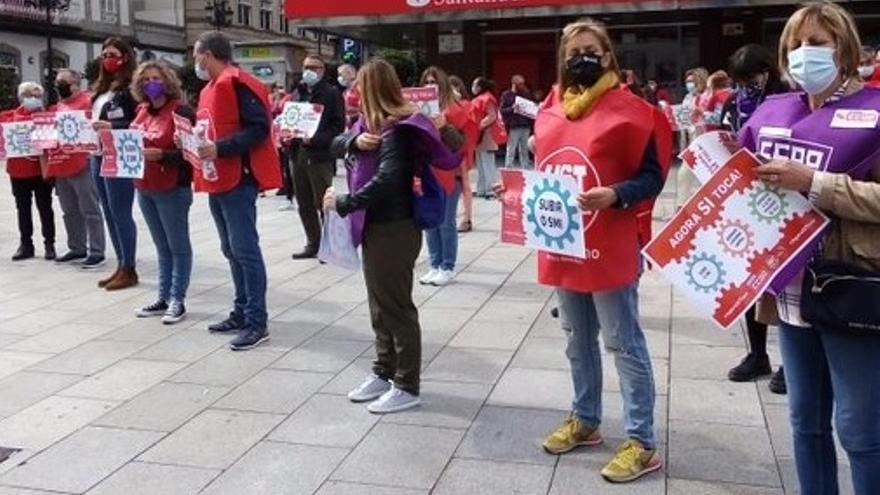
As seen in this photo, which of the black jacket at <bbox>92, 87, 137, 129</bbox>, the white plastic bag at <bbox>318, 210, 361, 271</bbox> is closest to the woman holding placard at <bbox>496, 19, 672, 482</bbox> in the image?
the white plastic bag at <bbox>318, 210, 361, 271</bbox>

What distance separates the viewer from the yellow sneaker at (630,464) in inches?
149

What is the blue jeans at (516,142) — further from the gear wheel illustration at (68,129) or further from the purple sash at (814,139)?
the purple sash at (814,139)

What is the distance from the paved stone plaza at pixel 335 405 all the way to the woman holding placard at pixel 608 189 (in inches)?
16.5

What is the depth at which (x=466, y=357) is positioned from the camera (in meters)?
5.72

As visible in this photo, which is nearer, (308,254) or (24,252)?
(308,254)

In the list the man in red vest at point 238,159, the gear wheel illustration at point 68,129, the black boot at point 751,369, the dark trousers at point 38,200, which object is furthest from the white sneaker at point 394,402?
the dark trousers at point 38,200

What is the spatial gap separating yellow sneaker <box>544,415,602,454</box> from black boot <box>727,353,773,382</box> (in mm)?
1319

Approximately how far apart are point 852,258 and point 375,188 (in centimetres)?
235

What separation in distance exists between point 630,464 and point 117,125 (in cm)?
533

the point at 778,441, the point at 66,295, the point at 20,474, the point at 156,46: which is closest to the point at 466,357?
the point at 778,441

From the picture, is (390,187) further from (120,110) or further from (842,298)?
(120,110)

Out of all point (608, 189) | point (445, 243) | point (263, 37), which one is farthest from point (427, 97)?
point (263, 37)

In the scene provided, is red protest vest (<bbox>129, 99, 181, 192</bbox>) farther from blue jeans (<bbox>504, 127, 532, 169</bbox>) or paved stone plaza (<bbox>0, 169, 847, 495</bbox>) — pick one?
blue jeans (<bbox>504, 127, 532, 169</bbox>)

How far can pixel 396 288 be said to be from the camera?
4.68m
